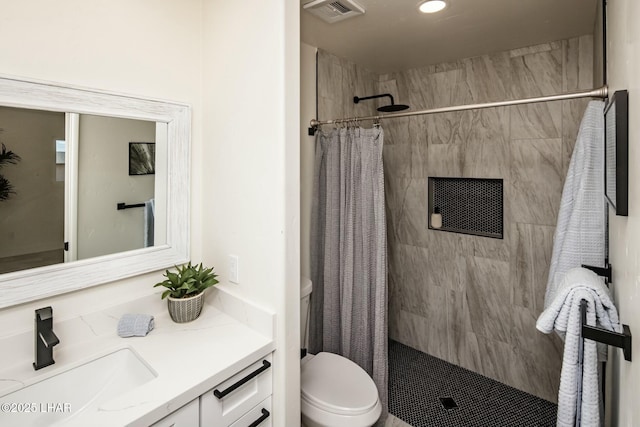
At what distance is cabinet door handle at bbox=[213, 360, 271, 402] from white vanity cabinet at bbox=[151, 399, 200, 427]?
0.23 ft

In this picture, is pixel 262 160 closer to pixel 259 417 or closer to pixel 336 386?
pixel 259 417

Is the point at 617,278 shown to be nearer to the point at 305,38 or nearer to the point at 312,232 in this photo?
the point at 312,232

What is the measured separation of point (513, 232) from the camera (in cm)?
234

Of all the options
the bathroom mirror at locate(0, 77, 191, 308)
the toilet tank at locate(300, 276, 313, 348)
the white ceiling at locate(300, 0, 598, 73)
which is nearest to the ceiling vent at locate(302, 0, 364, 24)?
the white ceiling at locate(300, 0, 598, 73)

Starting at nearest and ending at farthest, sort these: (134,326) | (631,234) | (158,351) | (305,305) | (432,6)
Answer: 1. (631,234)
2. (158,351)
3. (134,326)
4. (432,6)
5. (305,305)

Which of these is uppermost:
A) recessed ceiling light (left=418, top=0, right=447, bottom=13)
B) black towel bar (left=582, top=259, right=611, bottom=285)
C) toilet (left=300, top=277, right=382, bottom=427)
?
recessed ceiling light (left=418, top=0, right=447, bottom=13)

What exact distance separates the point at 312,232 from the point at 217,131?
1004 millimetres

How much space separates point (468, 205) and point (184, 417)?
7.85ft

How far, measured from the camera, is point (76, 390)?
3.74 feet

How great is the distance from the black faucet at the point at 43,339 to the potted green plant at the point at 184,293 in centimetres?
39

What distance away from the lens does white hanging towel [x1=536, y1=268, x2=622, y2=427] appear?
0.86 metres

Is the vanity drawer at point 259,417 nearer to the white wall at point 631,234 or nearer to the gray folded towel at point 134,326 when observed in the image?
the gray folded towel at point 134,326

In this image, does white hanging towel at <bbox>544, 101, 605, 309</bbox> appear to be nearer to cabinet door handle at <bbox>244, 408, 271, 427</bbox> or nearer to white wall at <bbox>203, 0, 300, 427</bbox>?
white wall at <bbox>203, 0, 300, 427</bbox>

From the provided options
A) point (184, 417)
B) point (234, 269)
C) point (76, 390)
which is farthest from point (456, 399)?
point (76, 390)
